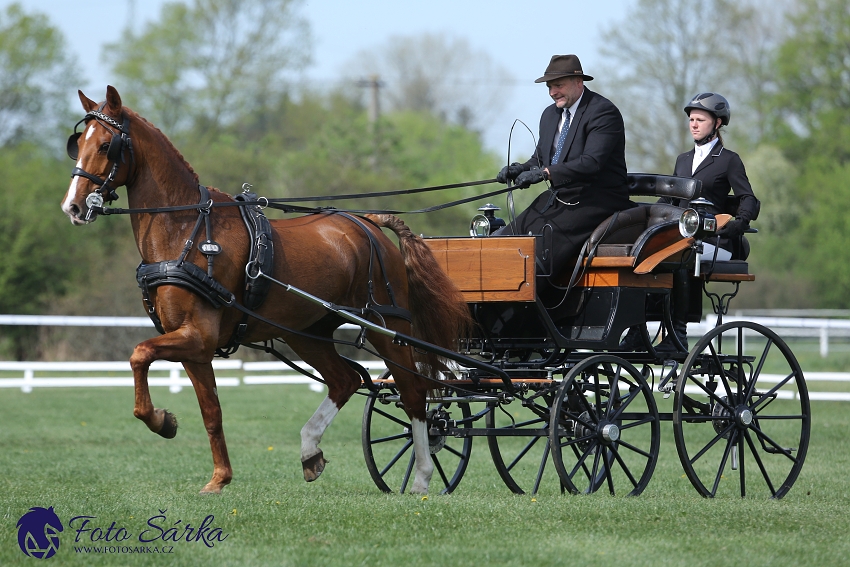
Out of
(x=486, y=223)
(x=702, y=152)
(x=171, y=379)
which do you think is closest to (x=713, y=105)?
(x=702, y=152)

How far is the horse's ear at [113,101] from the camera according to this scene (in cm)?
620

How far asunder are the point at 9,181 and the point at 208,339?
2143 cm

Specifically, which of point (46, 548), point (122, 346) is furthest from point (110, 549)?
point (122, 346)

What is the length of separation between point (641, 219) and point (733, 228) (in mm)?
596

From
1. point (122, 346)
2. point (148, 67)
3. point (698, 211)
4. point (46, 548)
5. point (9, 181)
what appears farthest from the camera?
point (148, 67)

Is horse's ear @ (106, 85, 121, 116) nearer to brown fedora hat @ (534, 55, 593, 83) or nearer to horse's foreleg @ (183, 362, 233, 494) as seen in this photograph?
horse's foreleg @ (183, 362, 233, 494)

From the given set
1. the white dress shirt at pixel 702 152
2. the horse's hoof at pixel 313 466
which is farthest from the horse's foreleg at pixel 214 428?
the white dress shirt at pixel 702 152

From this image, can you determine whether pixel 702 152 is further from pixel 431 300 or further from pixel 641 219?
pixel 431 300

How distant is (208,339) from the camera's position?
20.7 ft

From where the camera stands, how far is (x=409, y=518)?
5.62 metres

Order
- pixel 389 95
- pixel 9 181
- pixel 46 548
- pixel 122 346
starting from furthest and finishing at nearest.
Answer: pixel 389 95
pixel 9 181
pixel 122 346
pixel 46 548

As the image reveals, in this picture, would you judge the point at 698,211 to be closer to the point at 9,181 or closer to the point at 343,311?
the point at 343,311

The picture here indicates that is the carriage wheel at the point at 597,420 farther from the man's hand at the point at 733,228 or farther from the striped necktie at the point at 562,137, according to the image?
the striped necktie at the point at 562,137

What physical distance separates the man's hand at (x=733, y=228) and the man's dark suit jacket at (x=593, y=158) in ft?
2.12
